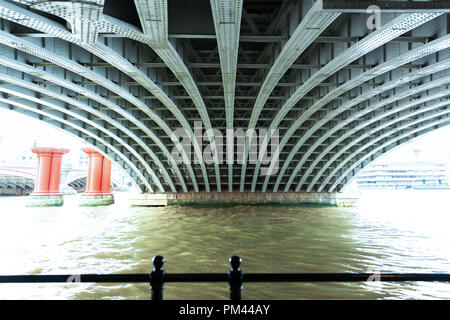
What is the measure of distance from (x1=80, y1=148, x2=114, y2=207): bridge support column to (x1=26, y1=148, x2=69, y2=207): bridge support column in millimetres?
3032

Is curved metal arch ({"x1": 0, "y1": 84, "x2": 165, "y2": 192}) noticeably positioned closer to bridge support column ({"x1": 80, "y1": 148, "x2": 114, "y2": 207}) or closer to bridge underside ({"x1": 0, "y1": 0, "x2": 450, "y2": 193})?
bridge underside ({"x1": 0, "y1": 0, "x2": 450, "y2": 193})

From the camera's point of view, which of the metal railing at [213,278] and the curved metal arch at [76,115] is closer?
the metal railing at [213,278]

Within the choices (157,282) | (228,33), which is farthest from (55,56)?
(157,282)

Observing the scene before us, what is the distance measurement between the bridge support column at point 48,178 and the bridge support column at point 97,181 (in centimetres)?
303

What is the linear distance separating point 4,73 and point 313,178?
93.3 feet

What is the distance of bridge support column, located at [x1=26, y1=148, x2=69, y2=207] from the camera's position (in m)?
30.3

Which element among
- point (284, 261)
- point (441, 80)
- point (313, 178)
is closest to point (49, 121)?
point (284, 261)

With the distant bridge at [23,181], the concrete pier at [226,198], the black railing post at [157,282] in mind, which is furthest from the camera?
the distant bridge at [23,181]

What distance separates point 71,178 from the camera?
5334 cm

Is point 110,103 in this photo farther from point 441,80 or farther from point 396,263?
point 441,80

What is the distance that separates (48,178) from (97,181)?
5325 millimetres

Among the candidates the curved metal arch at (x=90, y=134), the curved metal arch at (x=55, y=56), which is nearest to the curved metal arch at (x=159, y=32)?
the curved metal arch at (x=55, y=56)

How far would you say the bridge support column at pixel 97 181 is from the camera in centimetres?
3225

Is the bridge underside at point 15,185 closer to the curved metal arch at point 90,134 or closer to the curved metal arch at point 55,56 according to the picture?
the curved metal arch at point 90,134
